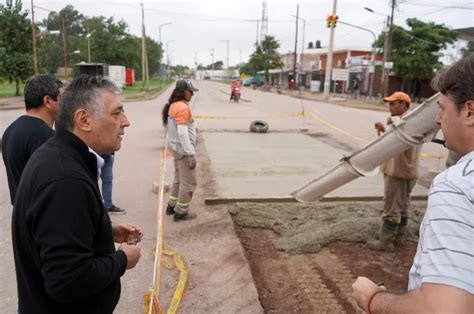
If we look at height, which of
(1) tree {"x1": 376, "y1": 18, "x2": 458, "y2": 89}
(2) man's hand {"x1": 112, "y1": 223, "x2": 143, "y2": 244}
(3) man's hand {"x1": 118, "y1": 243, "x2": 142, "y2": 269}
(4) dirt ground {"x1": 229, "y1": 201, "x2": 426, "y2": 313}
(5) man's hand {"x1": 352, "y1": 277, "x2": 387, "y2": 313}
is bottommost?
(4) dirt ground {"x1": 229, "y1": 201, "x2": 426, "y2": 313}

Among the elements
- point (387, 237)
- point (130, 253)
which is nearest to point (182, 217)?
point (387, 237)

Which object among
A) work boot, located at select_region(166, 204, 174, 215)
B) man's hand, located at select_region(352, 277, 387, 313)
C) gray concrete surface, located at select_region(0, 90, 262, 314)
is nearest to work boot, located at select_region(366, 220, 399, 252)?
gray concrete surface, located at select_region(0, 90, 262, 314)

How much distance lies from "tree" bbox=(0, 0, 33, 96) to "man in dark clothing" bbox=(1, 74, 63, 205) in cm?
2561

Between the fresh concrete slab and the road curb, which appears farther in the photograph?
the fresh concrete slab

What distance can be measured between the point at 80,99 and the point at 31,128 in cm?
145

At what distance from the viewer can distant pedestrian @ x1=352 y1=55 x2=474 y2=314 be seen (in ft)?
3.57

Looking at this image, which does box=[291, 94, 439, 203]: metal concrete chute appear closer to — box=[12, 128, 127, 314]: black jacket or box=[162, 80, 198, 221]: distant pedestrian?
box=[162, 80, 198, 221]: distant pedestrian

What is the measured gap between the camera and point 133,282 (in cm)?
400

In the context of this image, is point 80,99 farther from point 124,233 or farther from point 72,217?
point 124,233

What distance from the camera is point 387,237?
15.8ft

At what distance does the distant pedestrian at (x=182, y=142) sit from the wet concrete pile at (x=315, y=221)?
0.76 meters

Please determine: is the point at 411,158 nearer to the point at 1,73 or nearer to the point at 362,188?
the point at 362,188

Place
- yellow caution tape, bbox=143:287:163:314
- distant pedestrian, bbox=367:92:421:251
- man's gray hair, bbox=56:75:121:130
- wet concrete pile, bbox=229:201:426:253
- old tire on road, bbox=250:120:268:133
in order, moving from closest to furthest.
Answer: man's gray hair, bbox=56:75:121:130
yellow caution tape, bbox=143:287:163:314
distant pedestrian, bbox=367:92:421:251
wet concrete pile, bbox=229:201:426:253
old tire on road, bbox=250:120:268:133

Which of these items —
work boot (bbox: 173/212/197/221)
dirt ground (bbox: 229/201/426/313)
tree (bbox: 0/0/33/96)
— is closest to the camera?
dirt ground (bbox: 229/201/426/313)
